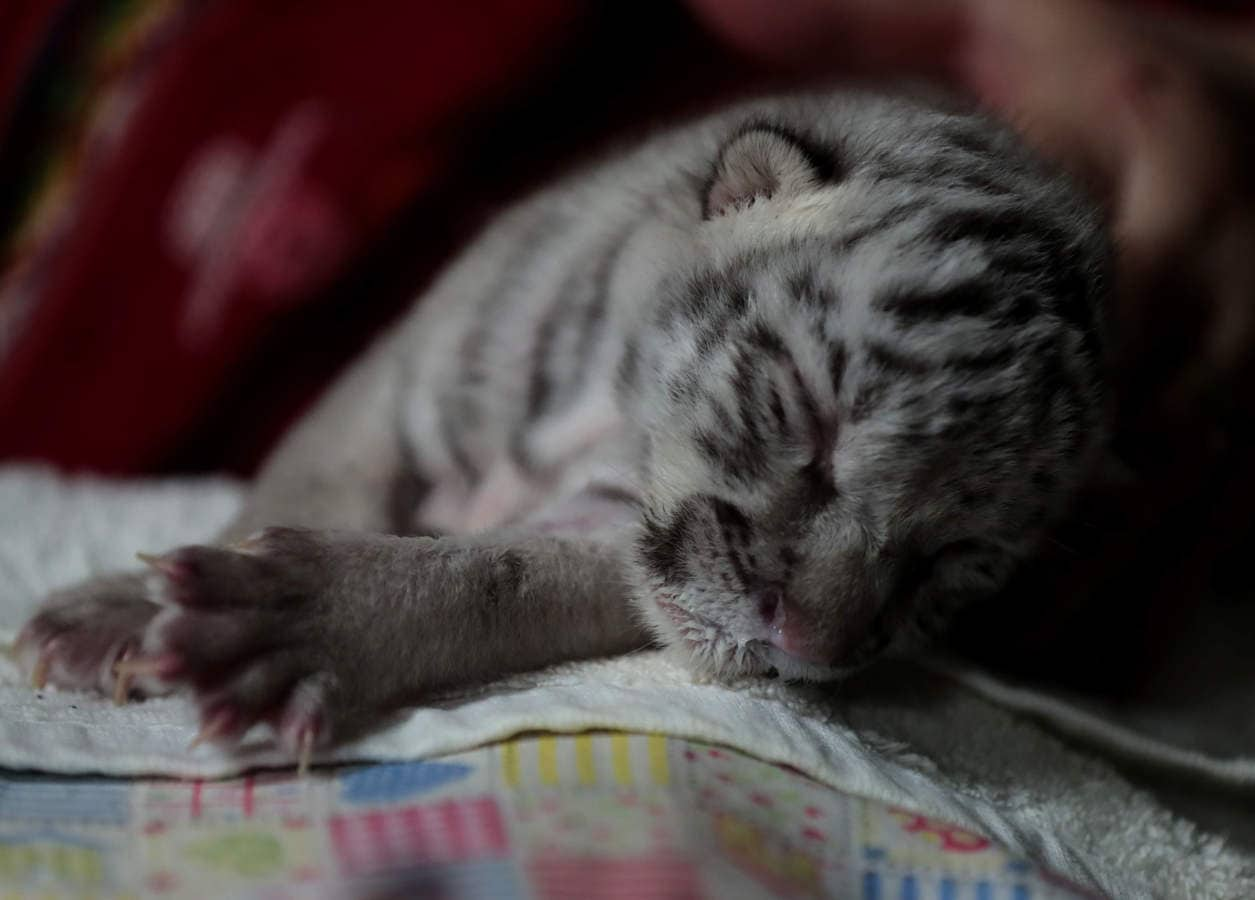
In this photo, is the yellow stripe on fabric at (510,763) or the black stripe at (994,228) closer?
the yellow stripe on fabric at (510,763)

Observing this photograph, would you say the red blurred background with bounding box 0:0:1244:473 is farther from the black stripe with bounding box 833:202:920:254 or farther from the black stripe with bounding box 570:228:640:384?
the black stripe with bounding box 833:202:920:254

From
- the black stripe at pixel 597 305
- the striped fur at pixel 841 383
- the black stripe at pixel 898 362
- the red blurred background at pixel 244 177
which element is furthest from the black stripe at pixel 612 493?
the red blurred background at pixel 244 177

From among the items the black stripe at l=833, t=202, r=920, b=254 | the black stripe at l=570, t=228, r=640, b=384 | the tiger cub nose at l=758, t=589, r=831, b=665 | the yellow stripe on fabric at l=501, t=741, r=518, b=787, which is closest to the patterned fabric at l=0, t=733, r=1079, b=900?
the yellow stripe on fabric at l=501, t=741, r=518, b=787

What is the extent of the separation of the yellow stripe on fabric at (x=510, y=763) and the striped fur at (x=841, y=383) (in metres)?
0.23

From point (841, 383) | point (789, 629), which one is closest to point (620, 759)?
point (789, 629)

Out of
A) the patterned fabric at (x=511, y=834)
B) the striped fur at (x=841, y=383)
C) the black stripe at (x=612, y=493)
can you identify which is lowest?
the patterned fabric at (x=511, y=834)

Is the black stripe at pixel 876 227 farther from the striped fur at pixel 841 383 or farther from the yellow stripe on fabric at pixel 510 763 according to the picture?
the yellow stripe on fabric at pixel 510 763

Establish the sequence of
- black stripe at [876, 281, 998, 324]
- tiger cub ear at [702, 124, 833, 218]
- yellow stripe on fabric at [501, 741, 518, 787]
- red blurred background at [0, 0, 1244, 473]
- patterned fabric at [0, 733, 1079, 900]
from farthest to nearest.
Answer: red blurred background at [0, 0, 1244, 473] < tiger cub ear at [702, 124, 833, 218] < black stripe at [876, 281, 998, 324] < yellow stripe on fabric at [501, 741, 518, 787] < patterned fabric at [0, 733, 1079, 900]

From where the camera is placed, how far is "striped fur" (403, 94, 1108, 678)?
1077 mm

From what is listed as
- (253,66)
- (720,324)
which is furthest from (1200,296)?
(253,66)

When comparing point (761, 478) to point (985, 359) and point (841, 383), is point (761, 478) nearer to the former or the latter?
point (841, 383)

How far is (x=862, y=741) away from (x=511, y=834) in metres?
0.38

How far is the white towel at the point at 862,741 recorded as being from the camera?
94cm

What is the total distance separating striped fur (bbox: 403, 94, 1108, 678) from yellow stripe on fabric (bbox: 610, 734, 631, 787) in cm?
18
